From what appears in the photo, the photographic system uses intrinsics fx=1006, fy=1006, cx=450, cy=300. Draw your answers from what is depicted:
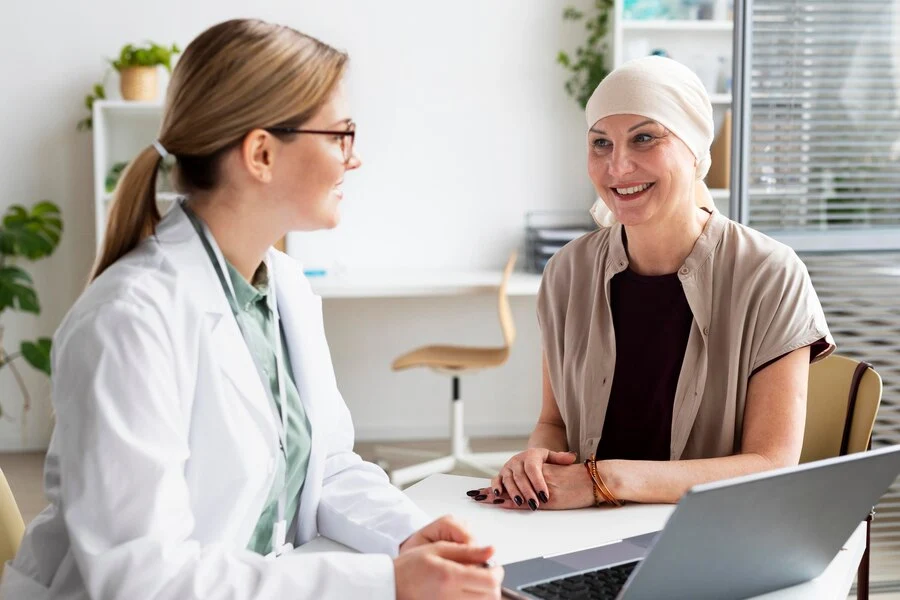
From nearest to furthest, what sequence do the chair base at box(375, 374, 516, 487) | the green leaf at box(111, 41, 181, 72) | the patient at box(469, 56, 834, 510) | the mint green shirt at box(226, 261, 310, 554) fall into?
the mint green shirt at box(226, 261, 310, 554)
the patient at box(469, 56, 834, 510)
the chair base at box(375, 374, 516, 487)
the green leaf at box(111, 41, 181, 72)

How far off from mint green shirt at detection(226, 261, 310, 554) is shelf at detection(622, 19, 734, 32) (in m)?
3.82

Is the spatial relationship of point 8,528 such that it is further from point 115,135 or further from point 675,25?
point 675,25

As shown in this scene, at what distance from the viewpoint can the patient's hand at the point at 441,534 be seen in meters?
1.19

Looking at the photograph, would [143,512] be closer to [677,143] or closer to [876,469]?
[876,469]

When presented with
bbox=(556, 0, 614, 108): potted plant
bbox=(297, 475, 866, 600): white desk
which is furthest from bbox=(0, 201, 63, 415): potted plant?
bbox=(297, 475, 866, 600): white desk

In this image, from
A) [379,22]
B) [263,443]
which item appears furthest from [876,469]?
[379,22]

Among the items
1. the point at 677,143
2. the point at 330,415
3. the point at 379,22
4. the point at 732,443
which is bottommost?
the point at 732,443

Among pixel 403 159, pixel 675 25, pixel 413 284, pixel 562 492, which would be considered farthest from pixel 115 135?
pixel 562 492

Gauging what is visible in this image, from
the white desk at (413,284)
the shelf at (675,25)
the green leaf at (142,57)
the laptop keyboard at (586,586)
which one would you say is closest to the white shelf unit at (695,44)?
the shelf at (675,25)

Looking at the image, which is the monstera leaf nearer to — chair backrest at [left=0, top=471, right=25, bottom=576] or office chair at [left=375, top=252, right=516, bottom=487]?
office chair at [left=375, top=252, right=516, bottom=487]

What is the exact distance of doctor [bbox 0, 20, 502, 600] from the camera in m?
1.02

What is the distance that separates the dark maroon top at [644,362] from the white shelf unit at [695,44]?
3105 millimetres

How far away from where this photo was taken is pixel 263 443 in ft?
4.04

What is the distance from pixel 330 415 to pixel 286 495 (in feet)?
0.53
